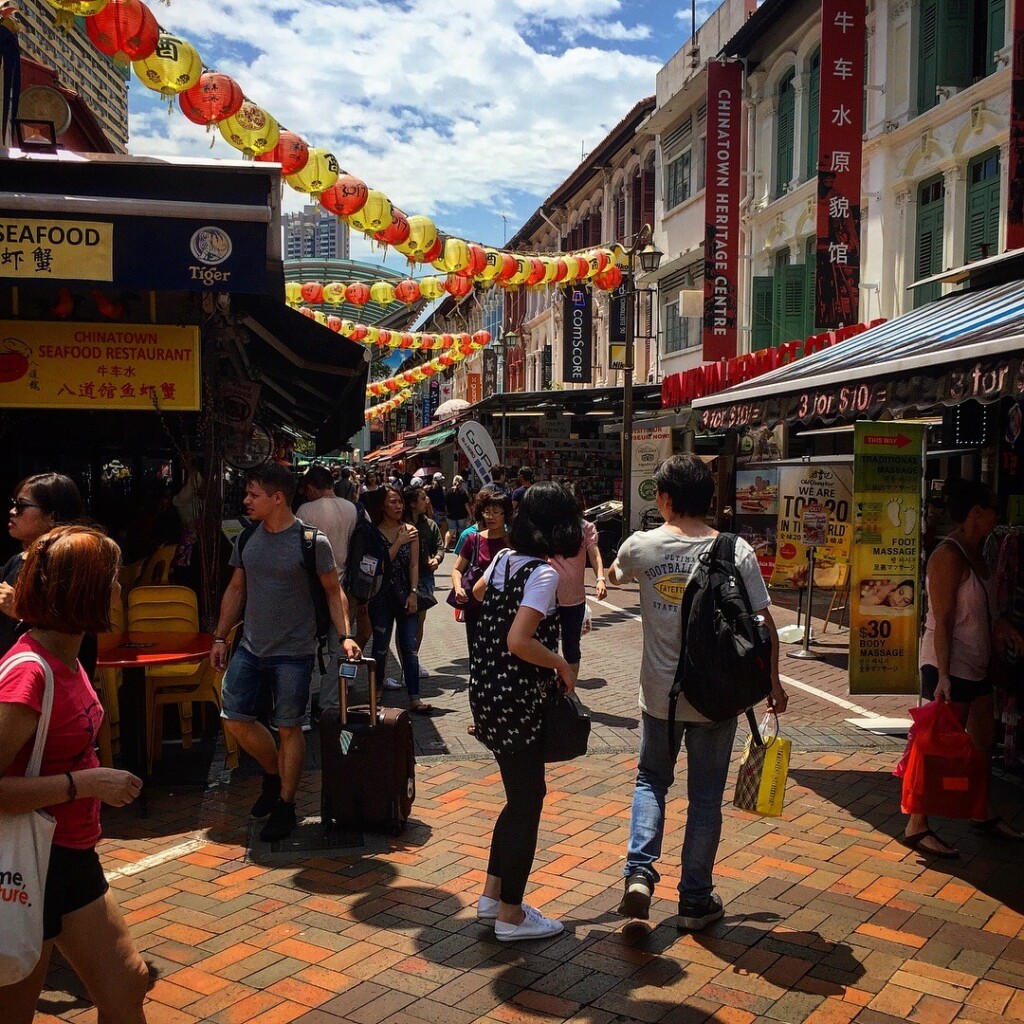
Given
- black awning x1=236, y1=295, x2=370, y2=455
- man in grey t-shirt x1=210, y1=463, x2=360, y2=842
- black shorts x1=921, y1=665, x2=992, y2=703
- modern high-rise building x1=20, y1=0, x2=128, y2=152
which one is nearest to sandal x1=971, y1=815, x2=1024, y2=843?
black shorts x1=921, y1=665, x2=992, y2=703

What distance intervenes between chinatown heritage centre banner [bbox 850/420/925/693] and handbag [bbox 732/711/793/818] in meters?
2.85

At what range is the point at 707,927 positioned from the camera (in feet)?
13.2

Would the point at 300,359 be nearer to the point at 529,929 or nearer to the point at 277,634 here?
the point at 277,634

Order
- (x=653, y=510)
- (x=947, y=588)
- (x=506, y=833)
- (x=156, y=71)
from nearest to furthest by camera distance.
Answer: (x=506, y=833), (x=947, y=588), (x=156, y=71), (x=653, y=510)

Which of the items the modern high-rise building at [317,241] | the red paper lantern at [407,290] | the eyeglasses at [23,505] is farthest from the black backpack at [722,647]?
the modern high-rise building at [317,241]

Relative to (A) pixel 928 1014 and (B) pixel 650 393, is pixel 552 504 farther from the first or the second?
(B) pixel 650 393

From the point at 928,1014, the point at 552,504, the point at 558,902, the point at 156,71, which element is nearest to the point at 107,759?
the point at 558,902

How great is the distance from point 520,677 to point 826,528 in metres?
7.31

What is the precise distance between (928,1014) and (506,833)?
153 cm

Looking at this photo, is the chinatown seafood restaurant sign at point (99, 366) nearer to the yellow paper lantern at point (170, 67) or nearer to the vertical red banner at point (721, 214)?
the yellow paper lantern at point (170, 67)

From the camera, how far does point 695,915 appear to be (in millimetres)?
3984

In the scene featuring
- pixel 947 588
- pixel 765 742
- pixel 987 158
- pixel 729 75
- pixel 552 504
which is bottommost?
pixel 765 742

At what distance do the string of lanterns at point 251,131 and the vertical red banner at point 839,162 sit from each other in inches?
177

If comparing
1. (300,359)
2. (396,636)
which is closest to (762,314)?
(300,359)
